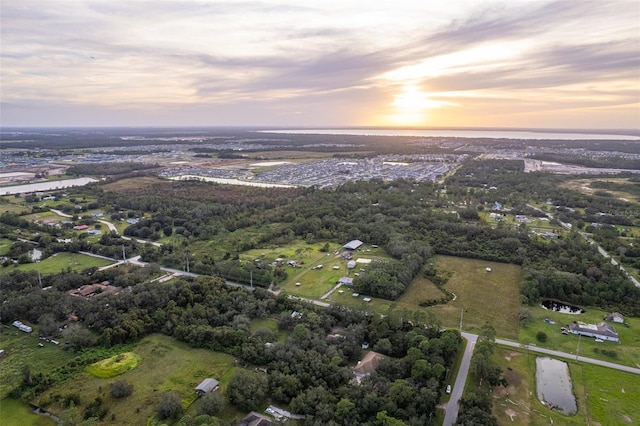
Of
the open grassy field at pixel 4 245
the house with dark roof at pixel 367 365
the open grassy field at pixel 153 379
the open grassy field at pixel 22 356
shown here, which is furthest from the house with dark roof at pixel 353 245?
the open grassy field at pixel 4 245

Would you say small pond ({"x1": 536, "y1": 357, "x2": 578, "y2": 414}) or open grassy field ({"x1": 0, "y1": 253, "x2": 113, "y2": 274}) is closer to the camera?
small pond ({"x1": 536, "y1": 357, "x2": 578, "y2": 414})

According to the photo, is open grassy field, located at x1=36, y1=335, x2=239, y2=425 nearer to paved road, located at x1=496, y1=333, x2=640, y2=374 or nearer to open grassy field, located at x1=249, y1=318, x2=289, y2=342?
open grassy field, located at x1=249, y1=318, x2=289, y2=342

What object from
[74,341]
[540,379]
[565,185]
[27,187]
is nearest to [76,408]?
[74,341]

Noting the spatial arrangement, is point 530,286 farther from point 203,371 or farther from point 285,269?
point 203,371

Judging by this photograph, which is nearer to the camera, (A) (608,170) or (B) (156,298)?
(B) (156,298)

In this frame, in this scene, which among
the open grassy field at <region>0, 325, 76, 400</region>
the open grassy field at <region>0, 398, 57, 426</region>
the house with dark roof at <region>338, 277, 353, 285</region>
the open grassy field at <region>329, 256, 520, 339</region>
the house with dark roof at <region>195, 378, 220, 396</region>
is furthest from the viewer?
the house with dark roof at <region>338, 277, 353, 285</region>

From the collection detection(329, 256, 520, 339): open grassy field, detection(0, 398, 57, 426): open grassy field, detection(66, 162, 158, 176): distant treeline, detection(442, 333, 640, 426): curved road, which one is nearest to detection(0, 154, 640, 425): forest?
detection(0, 398, 57, 426): open grassy field

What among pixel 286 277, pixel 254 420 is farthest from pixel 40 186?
pixel 254 420
